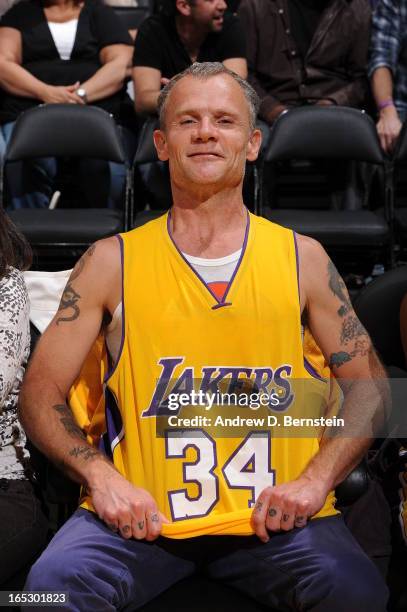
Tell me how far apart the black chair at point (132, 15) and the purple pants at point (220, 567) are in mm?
3835

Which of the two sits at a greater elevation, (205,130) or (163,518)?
(205,130)

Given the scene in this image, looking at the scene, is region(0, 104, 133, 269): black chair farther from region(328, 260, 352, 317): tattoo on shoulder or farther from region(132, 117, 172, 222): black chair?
region(328, 260, 352, 317): tattoo on shoulder

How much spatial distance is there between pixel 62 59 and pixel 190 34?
0.72m

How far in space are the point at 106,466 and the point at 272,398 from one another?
1.44 feet

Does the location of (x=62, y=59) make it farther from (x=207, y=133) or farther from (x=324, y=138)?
(x=207, y=133)

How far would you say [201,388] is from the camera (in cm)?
222

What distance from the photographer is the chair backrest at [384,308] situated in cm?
267

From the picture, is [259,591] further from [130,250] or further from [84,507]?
[130,250]

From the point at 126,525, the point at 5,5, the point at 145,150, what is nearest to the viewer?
the point at 126,525

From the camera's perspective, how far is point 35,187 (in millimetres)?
4383

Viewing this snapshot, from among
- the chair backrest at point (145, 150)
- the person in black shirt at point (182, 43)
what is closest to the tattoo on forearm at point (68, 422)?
the chair backrest at point (145, 150)

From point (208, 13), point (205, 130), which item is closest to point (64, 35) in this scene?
point (208, 13)

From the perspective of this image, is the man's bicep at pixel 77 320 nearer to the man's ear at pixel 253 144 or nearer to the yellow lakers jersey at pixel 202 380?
the yellow lakers jersey at pixel 202 380

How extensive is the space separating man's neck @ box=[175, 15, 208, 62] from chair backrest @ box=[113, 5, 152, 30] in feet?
3.01
